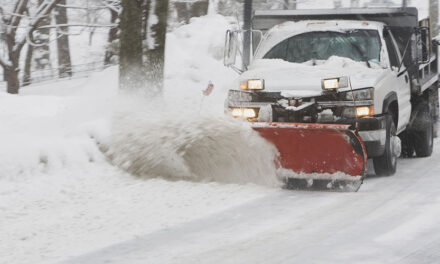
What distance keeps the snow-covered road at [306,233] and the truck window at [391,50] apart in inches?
81.3

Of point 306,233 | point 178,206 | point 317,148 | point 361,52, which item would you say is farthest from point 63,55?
point 306,233

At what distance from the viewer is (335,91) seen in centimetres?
803

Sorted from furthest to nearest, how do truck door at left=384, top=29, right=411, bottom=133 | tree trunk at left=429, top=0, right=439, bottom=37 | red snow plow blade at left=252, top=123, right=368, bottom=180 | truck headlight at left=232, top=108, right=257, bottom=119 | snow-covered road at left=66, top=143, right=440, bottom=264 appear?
1. tree trunk at left=429, top=0, right=439, bottom=37
2. truck door at left=384, top=29, right=411, bottom=133
3. truck headlight at left=232, top=108, right=257, bottom=119
4. red snow plow blade at left=252, top=123, right=368, bottom=180
5. snow-covered road at left=66, top=143, right=440, bottom=264

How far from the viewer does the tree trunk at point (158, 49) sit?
1040cm

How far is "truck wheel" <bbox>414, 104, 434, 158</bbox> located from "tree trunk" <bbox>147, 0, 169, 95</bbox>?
366cm

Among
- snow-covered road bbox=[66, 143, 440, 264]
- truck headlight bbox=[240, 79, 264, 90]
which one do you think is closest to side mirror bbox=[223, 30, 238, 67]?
truck headlight bbox=[240, 79, 264, 90]

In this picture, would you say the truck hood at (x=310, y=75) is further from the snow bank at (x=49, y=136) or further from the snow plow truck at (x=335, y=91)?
the snow bank at (x=49, y=136)

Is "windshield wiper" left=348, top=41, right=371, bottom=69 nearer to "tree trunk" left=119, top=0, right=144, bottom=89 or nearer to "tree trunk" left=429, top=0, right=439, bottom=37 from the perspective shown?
"tree trunk" left=119, top=0, right=144, bottom=89

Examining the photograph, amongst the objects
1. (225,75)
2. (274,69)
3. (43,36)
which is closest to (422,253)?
(274,69)

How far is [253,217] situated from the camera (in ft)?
21.7

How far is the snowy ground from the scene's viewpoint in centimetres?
548

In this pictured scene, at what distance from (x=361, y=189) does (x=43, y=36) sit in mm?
18660

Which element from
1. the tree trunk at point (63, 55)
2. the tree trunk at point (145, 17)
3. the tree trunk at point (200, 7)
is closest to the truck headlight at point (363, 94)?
the tree trunk at point (145, 17)

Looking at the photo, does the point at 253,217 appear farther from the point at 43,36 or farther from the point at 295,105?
the point at 43,36
